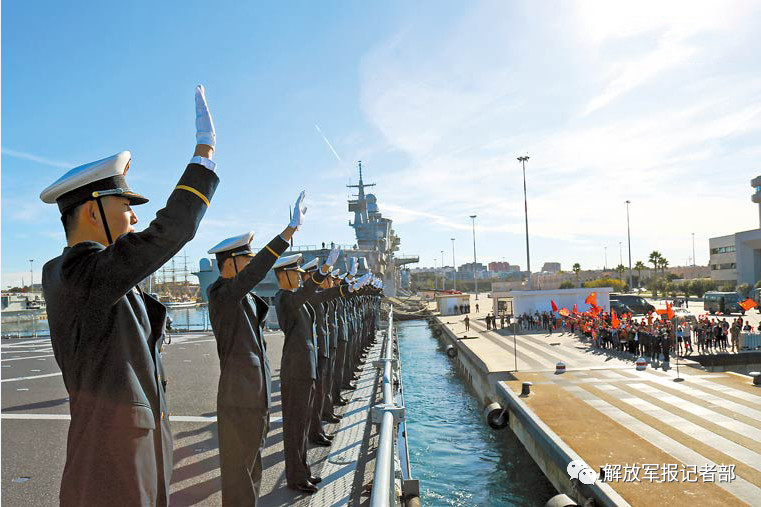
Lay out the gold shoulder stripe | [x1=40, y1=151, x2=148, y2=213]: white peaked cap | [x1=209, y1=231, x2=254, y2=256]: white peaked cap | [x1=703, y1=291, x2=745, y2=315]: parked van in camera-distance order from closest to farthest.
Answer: the gold shoulder stripe → [x1=40, y1=151, x2=148, y2=213]: white peaked cap → [x1=209, y1=231, x2=254, y2=256]: white peaked cap → [x1=703, y1=291, x2=745, y2=315]: parked van

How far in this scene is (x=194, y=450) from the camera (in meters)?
6.29

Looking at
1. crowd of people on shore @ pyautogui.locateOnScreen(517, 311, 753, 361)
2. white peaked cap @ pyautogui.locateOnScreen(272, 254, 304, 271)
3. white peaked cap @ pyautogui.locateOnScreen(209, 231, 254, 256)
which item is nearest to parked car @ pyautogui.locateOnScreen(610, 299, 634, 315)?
crowd of people on shore @ pyautogui.locateOnScreen(517, 311, 753, 361)

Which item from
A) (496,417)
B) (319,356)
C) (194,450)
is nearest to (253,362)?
(319,356)

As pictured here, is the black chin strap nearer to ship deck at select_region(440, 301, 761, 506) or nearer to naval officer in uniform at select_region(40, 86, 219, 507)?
naval officer in uniform at select_region(40, 86, 219, 507)

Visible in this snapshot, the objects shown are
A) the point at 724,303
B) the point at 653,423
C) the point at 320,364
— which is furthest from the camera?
the point at 724,303

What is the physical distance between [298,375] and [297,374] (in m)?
0.01

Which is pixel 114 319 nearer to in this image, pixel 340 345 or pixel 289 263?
pixel 289 263

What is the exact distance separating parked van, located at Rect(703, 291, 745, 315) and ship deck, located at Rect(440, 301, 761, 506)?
2586cm

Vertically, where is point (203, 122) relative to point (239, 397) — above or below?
above

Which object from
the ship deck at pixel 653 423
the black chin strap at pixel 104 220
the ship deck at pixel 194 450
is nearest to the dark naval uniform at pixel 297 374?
the ship deck at pixel 194 450

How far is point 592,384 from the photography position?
49.5 ft

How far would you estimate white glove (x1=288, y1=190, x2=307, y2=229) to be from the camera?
136 inches

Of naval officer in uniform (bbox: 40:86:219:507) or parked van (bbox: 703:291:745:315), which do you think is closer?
naval officer in uniform (bbox: 40:86:219:507)

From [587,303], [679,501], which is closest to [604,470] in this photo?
[679,501]
